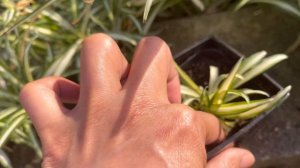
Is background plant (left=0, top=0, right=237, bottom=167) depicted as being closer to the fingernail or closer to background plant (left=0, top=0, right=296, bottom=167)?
background plant (left=0, top=0, right=296, bottom=167)

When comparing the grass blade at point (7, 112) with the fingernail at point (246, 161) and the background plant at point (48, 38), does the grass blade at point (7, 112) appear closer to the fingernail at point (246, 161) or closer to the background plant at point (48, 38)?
the background plant at point (48, 38)

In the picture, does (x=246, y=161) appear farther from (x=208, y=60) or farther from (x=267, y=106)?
(x=208, y=60)

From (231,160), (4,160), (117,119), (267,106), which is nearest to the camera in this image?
(117,119)

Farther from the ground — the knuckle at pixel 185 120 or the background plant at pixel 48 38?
the knuckle at pixel 185 120

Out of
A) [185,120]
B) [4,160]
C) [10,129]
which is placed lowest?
[4,160]

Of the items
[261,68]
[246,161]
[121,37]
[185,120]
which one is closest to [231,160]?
[246,161]

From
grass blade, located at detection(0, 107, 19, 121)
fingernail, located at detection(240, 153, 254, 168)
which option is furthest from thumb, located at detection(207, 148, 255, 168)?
grass blade, located at detection(0, 107, 19, 121)

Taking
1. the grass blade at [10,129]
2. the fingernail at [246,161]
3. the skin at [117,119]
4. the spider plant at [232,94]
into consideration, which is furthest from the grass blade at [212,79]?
the grass blade at [10,129]
